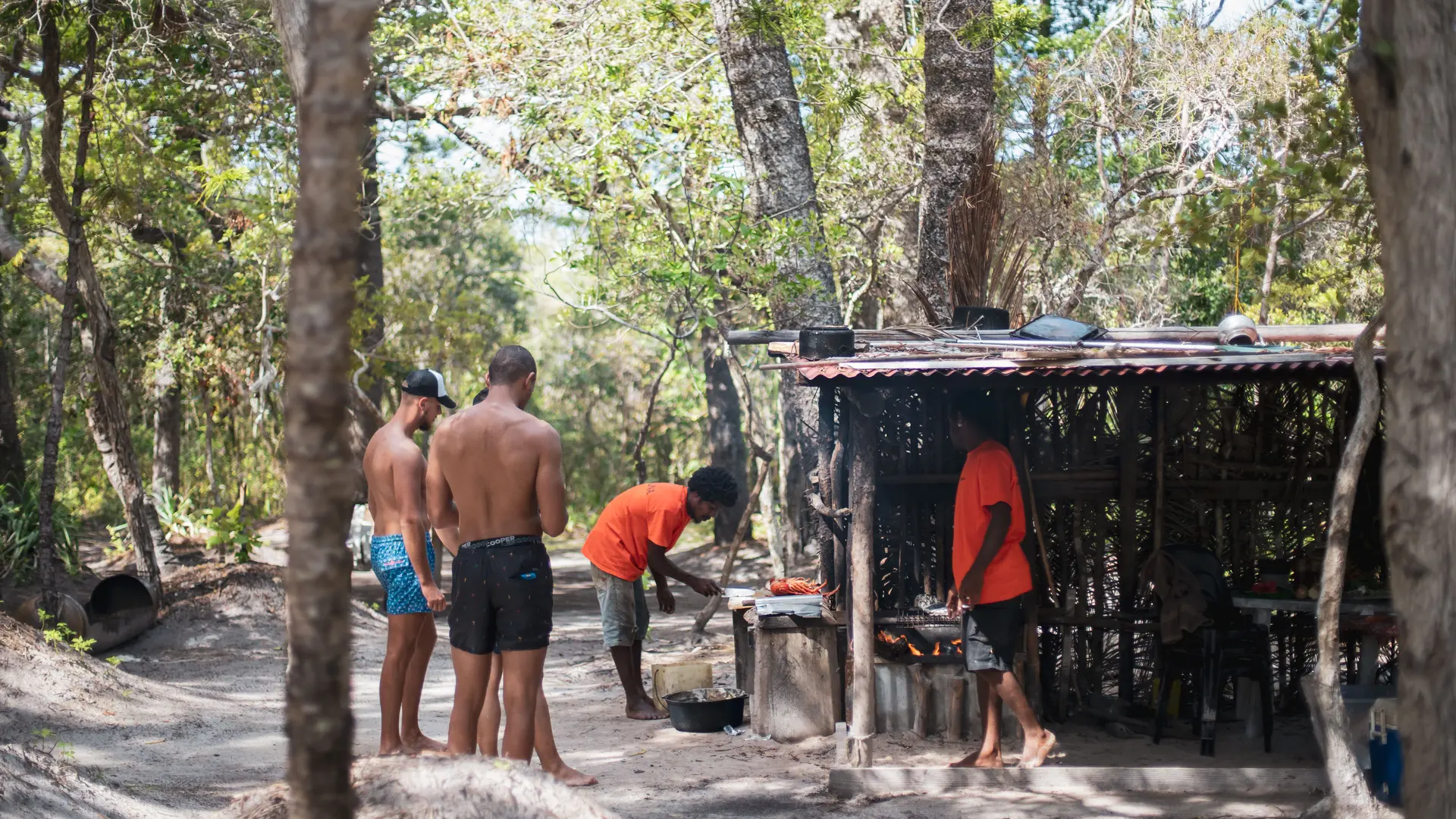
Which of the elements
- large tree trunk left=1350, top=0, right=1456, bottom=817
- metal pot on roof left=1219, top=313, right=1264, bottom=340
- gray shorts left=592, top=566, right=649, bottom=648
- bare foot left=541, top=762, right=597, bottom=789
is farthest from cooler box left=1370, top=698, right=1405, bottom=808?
gray shorts left=592, top=566, right=649, bottom=648

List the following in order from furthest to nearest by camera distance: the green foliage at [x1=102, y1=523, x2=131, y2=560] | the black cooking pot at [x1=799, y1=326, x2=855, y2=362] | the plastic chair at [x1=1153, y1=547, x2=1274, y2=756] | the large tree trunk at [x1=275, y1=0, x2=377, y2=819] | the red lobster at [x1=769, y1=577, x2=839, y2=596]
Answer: the green foliage at [x1=102, y1=523, x2=131, y2=560]
the red lobster at [x1=769, y1=577, x2=839, y2=596]
the plastic chair at [x1=1153, y1=547, x2=1274, y2=756]
the black cooking pot at [x1=799, y1=326, x2=855, y2=362]
the large tree trunk at [x1=275, y1=0, x2=377, y2=819]

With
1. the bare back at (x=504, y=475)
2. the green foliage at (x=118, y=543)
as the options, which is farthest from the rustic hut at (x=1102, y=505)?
the green foliage at (x=118, y=543)

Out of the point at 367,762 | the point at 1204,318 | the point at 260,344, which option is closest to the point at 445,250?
the point at 260,344

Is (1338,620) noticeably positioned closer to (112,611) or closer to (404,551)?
(404,551)

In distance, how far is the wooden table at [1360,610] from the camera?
279 inches

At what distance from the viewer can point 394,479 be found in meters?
6.31

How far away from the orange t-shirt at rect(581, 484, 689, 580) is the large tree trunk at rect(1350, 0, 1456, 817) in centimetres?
488

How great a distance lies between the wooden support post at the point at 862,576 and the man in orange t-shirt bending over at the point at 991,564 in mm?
457

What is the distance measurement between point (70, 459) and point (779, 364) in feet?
62.2

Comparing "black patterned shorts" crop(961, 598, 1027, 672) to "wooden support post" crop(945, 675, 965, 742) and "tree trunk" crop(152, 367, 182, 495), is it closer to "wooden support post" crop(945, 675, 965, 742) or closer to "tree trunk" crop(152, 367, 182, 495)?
"wooden support post" crop(945, 675, 965, 742)

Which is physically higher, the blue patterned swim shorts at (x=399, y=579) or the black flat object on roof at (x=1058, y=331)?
the black flat object on roof at (x=1058, y=331)

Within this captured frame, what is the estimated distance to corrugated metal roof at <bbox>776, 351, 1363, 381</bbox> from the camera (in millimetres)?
6457

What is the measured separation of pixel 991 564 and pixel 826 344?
1495 mm

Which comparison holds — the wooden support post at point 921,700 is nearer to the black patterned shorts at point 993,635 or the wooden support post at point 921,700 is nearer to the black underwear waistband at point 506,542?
the black patterned shorts at point 993,635
